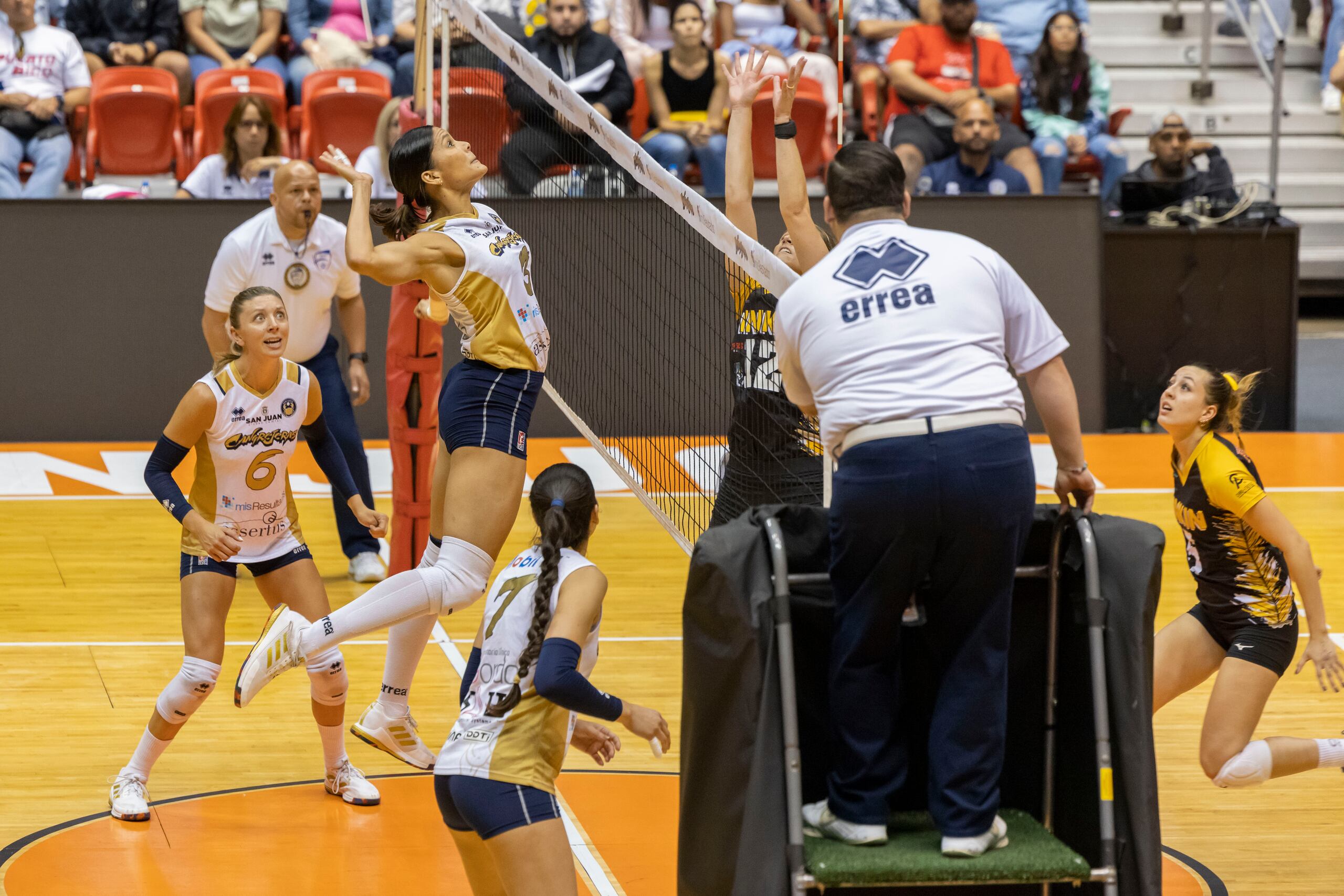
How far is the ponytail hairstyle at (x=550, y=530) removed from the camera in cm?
360

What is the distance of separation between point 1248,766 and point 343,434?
14.7ft

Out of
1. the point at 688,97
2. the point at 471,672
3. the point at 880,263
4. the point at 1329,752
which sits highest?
the point at 688,97

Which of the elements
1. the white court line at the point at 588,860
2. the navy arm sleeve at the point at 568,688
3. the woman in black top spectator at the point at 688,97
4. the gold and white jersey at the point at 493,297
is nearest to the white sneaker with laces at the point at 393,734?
the white court line at the point at 588,860

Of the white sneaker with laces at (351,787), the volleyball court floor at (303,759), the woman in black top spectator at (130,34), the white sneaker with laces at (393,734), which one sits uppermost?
the woman in black top spectator at (130,34)

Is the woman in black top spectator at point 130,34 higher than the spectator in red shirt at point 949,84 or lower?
higher

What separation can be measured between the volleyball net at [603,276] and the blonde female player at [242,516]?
4.24ft

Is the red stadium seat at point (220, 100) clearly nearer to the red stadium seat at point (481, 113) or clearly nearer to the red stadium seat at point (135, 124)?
the red stadium seat at point (135, 124)

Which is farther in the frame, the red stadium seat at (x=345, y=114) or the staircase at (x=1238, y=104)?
the staircase at (x=1238, y=104)

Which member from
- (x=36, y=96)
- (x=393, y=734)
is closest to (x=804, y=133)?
(x=36, y=96)

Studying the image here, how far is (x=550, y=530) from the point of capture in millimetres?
3686

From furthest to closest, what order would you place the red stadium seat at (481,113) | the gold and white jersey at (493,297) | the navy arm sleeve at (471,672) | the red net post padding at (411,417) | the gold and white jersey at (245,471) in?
the red stadium seat at (481,113)
the red net post padding at (411,417)
the gold and white jersey at (245,471)
the gold and white jersey at (493,297)
the navy arm sleeve at (471,672)

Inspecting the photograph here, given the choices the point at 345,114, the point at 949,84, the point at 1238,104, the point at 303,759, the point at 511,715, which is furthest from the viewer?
the point at 1238,104

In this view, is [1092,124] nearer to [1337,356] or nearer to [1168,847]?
[1337,356]

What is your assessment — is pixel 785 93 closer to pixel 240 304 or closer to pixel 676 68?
pixel 240 304
